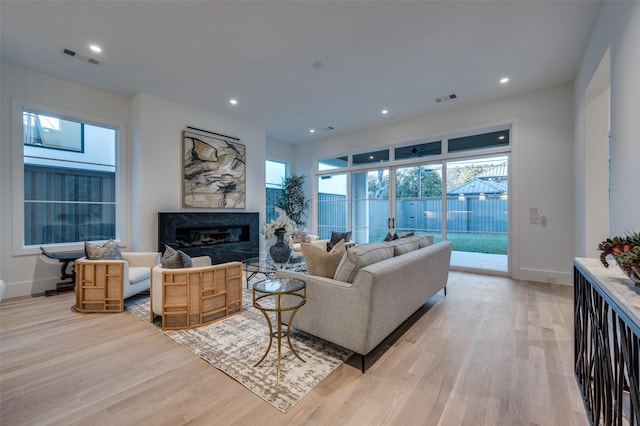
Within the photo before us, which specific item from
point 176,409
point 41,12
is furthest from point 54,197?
point 176,409

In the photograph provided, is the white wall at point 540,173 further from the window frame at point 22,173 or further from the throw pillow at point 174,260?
the window frame at point 22,173

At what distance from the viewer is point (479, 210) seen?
17.1 feet

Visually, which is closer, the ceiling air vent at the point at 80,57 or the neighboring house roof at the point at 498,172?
the ceiling air vent at the point at 80,57

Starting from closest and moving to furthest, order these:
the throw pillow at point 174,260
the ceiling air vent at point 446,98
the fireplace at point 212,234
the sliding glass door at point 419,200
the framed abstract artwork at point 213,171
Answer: the throw pillow at point 174,260, the ceiling air vent at point 446,98, the fireplace at point 212,234, the framed abstract artwork at point 213,171, the sliding glass door at point 419,200

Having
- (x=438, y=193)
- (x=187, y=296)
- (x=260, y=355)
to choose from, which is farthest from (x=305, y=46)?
(x=438, y=193)

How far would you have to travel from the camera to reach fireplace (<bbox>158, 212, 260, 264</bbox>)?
488cm

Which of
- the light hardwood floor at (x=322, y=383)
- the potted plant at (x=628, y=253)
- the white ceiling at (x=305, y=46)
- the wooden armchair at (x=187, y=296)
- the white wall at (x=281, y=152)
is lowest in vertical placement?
the light hardwood floor at (x=322, y=383)

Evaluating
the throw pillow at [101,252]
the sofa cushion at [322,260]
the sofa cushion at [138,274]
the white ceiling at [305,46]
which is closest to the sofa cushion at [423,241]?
the sofa cushion at [322,260]

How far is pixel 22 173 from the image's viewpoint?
3.87m

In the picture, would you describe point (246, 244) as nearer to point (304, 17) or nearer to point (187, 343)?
point (187, 343)

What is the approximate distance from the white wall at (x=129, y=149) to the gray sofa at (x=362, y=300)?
358cm

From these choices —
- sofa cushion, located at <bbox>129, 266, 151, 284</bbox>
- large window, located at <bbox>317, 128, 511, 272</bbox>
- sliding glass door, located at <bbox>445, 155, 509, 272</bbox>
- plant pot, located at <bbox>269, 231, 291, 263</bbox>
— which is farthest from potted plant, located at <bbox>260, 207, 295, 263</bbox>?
sliding glass door, located at <bbox>445, 155, 509, 272</bbox>

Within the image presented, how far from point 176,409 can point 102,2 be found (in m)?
3.65

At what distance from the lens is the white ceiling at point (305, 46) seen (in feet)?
9.02
